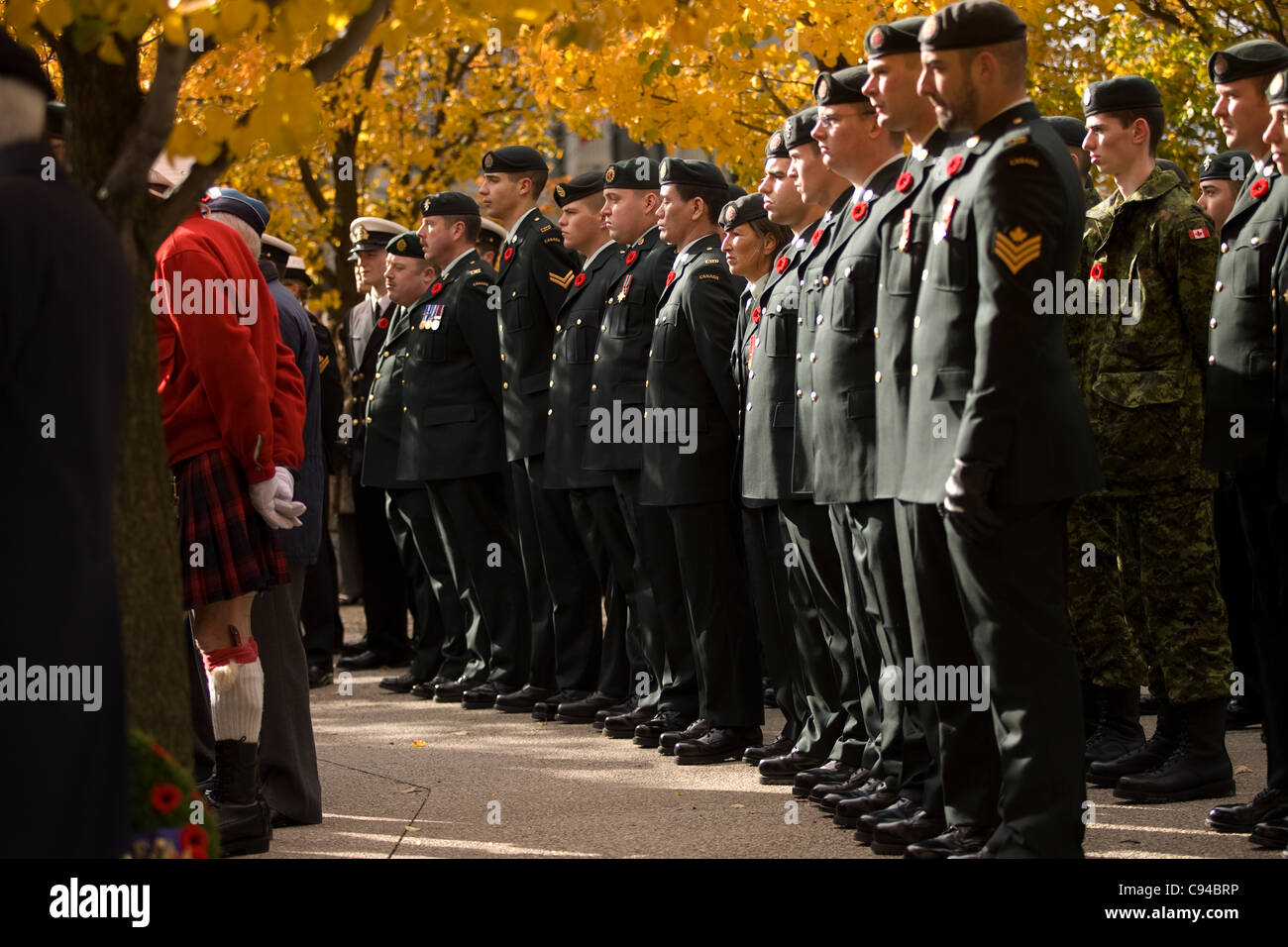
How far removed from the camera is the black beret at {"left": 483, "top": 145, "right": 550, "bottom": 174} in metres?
9.44

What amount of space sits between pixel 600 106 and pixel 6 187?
994 cm

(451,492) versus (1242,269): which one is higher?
A: (1242,269)

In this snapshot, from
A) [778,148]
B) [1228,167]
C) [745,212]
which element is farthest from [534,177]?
[1228,167]

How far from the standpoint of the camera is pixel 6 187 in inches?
122

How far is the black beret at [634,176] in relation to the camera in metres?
8.30

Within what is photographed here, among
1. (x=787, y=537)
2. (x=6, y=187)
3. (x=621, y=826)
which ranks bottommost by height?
(x=621, y=826)

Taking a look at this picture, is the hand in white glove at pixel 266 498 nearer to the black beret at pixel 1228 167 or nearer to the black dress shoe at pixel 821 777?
the black dress shoe at pixel 821 777

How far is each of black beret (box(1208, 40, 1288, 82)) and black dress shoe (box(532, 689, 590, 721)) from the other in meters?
4.30

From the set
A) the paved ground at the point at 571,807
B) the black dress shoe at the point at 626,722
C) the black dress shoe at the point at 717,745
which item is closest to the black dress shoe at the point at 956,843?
the paved ground at the point at 571,807

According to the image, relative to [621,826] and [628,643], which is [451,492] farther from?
[621,826]

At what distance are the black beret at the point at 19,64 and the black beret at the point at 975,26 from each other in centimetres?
261
